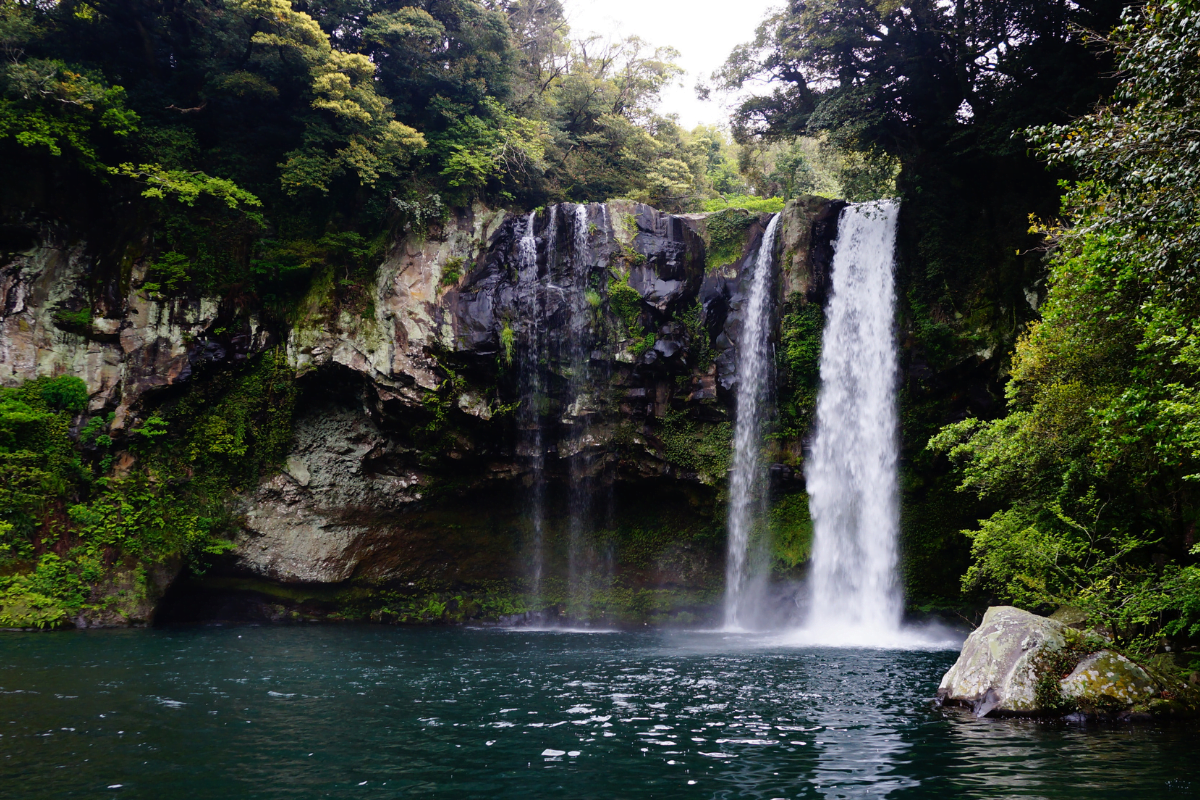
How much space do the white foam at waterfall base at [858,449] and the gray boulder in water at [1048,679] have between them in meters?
8.15

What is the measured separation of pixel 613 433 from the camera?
19219mm

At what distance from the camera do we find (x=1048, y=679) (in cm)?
802

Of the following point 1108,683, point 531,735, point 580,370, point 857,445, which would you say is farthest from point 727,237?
point 531,735

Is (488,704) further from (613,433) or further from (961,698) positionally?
(613,433)

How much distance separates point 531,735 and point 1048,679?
595cm

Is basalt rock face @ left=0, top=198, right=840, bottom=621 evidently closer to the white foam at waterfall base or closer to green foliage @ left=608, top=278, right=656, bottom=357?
green foliage @ left=608, top=278, right=656, bottom=357

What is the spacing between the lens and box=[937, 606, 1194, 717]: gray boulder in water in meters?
7.71

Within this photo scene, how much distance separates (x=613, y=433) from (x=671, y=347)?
2.86 m

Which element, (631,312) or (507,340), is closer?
(507,340)

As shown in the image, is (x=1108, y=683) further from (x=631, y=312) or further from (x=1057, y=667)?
(x=631, y=312)

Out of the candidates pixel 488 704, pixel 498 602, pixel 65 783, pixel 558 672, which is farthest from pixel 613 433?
pixel 65 783

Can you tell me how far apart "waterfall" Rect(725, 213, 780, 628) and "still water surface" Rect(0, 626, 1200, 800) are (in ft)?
23.1

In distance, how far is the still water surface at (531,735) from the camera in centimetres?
570

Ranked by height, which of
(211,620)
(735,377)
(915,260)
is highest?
(915,260)
